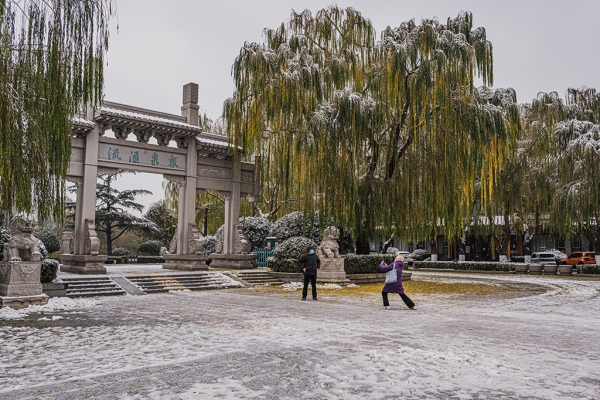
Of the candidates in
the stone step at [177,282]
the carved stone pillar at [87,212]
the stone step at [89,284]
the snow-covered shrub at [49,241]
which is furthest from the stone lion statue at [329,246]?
the snow-covered shrub at [49,241]

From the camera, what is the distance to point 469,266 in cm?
3516

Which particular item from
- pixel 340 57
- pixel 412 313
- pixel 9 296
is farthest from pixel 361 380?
pixel 340 57

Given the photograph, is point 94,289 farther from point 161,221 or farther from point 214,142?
point 161,221

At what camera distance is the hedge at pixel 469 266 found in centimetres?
3262

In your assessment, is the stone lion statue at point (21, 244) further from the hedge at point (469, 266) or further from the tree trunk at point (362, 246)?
the hedge at point (469, 266)

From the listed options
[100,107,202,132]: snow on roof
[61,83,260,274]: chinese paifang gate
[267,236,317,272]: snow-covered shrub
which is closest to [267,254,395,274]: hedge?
[267,236,317,272]: snow-covered shrub

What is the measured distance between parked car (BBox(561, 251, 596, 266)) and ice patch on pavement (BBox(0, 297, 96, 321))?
30897 mm

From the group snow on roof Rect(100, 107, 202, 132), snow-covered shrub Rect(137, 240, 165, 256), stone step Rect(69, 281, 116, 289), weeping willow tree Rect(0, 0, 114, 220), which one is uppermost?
snow on roof Rect(100, 107, 202, 132)

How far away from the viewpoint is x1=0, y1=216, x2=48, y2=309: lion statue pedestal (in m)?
11.2

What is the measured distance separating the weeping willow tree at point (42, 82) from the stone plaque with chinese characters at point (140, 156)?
39.2ft

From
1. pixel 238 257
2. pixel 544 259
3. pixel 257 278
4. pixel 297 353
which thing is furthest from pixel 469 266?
Result: pixel 297 353

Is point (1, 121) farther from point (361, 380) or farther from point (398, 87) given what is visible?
point (398, 87)

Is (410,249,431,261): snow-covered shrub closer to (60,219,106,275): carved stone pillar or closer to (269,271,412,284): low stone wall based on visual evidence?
(269,271,412,284): low stone wall

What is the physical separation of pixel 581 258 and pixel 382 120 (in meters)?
22.6
